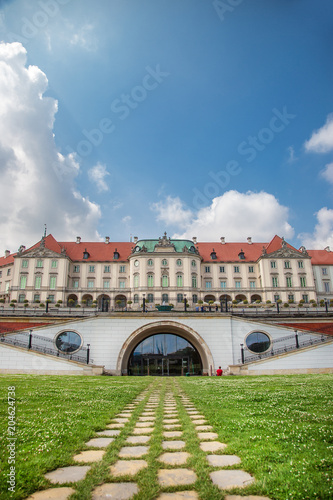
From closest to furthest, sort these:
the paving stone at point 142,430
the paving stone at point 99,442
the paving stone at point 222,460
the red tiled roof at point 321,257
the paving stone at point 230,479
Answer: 1. the paving stone at point 230,479
2. the paving stone at point 222,460
3. the paving stone at point 99,442
4. the paving stone at point 142,430
5. the red tiled roof at point 321,257

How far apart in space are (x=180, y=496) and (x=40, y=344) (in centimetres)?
3266

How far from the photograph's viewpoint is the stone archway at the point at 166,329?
1313 inches

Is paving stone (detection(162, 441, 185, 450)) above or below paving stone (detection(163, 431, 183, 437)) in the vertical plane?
above

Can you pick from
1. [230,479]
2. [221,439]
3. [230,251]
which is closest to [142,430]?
[221,439]

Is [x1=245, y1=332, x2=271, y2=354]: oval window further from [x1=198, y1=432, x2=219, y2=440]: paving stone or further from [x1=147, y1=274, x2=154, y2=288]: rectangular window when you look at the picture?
[x1=147, y1=274, x2=154, y2=288]: rectangular window

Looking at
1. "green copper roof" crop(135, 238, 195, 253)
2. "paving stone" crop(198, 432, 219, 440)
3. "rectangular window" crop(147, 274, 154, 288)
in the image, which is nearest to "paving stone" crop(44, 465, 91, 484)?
Result: "paving stone" crop(198, 432, 219, 440)

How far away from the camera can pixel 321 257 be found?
3012 inches

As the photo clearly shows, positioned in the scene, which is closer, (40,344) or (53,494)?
(53,494)

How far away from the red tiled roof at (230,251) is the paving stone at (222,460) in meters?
69.7

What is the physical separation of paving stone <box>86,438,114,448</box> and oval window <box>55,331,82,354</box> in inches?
1132

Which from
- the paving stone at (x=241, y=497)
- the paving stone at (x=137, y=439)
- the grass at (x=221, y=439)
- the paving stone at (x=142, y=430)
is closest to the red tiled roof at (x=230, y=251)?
the grass at (x=221, y=439)

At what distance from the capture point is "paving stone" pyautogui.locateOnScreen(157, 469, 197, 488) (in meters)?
4.35

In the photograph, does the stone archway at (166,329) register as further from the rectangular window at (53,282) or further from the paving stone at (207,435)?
the rectangular window at (53,282)

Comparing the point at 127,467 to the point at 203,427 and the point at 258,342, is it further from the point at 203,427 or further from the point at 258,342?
the point at 258,342
